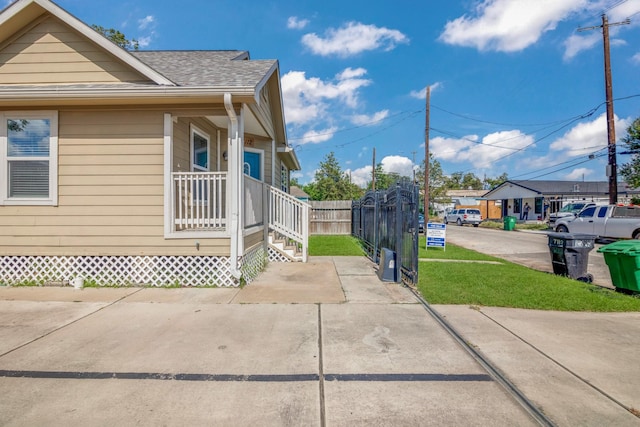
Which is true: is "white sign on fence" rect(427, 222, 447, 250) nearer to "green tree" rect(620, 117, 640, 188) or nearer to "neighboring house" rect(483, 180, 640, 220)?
"green tree" rect(620, 117, 640, 188)

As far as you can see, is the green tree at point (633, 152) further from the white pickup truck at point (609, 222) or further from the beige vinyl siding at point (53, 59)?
the beige vinyl siding at point (53, 59)

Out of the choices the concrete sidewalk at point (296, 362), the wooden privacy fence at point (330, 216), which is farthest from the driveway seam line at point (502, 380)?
the wooden privacy fence at point (330, 216)

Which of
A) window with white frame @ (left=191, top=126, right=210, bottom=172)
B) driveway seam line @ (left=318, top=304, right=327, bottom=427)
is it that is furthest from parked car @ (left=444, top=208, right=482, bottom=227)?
driveway seam line @ (left=318, top=304, right=327, bottom=427)

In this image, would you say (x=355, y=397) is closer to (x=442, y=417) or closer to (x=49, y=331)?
(x=442, y=417)

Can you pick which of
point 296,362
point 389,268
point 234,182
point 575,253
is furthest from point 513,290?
point 234,182

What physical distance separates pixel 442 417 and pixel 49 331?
14.6 feet

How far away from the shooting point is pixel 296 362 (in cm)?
326

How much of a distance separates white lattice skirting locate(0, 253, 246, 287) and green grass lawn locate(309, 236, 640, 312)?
3.93m

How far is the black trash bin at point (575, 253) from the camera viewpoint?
7229mm

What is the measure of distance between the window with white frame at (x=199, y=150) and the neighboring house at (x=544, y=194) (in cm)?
3348

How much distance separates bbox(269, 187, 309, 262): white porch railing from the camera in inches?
340

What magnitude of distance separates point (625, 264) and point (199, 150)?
29.5ft

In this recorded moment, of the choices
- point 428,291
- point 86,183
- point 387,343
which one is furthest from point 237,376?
point 86,183

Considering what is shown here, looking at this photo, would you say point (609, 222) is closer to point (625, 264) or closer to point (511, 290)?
point (625, 264)
